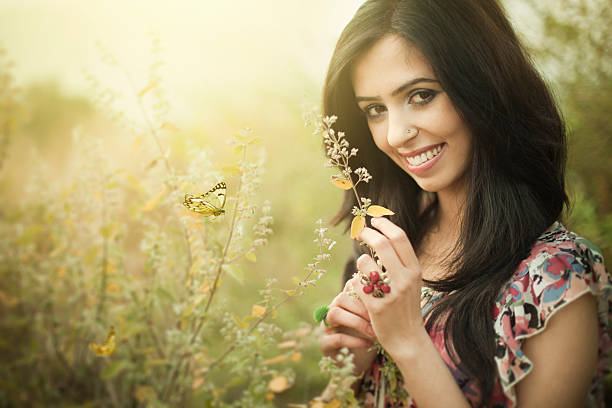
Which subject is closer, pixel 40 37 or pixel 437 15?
pixel 437 15

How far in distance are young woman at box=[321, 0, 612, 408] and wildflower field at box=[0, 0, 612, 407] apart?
0.17 meters

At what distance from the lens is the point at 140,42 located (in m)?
1.79

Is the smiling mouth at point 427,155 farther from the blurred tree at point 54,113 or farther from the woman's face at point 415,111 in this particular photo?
the blurred tree at point 54,113

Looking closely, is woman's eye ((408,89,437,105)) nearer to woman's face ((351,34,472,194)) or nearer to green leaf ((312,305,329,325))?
woman's face ((351,34,472,194))

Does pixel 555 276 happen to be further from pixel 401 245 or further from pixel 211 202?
pixel 211 202

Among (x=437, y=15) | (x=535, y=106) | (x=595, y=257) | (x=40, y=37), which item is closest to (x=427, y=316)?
(x=595, y=257)

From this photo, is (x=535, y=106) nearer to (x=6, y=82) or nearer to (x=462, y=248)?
(x=462, y=248)

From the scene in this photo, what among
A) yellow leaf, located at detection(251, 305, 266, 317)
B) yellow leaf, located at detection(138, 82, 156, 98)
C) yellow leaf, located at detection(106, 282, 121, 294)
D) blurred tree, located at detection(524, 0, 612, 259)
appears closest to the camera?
yellow leaf, located at detection(251, 305, 266, 317)

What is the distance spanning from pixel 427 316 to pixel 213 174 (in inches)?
28.3

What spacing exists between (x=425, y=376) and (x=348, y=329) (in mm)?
358

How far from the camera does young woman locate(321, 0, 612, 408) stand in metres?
1.01

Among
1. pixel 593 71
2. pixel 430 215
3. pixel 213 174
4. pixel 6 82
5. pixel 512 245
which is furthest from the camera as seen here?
pixel 6 82

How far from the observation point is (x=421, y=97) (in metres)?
1.25

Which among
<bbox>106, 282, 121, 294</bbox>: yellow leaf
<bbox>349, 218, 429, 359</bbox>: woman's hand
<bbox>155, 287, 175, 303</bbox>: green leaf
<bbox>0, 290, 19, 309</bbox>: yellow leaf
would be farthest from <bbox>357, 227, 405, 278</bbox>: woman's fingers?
<bbox>0, 290, 19, 309</bbox>: yellow leaf
